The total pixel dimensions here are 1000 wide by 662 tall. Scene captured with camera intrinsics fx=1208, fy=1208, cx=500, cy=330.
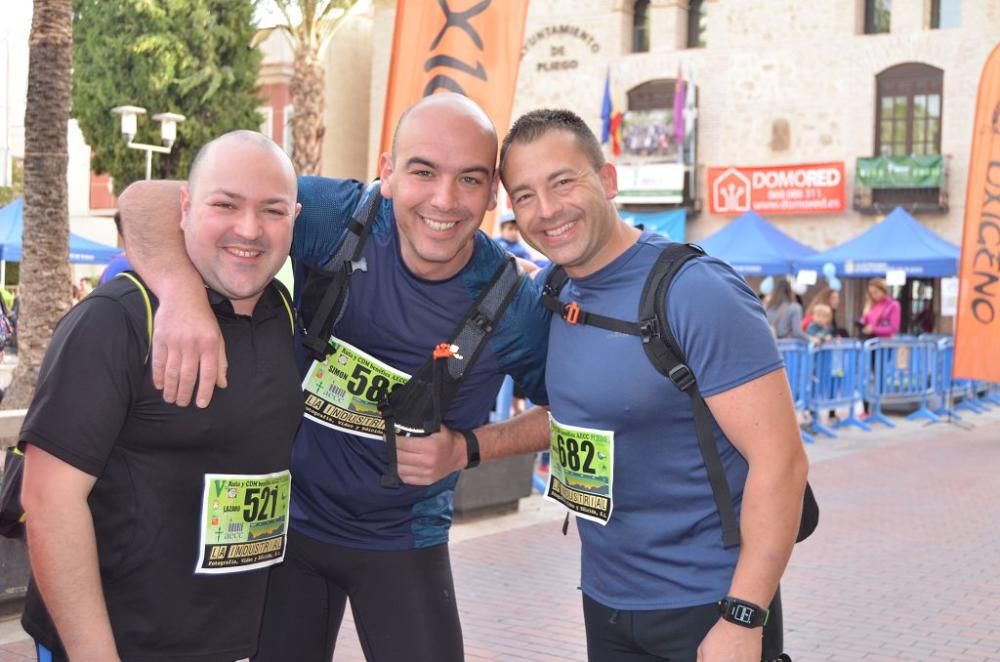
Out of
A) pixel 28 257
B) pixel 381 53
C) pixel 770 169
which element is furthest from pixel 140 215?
pixel 381 53

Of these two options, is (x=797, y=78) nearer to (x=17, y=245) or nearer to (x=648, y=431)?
(x=17, y=245)

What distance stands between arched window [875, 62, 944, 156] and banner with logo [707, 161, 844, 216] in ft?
4.67

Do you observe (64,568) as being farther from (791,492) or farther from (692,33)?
(692,33)

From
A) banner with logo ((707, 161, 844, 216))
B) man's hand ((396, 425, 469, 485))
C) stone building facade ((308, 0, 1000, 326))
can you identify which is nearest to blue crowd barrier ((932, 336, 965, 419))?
stone building facade ((308, 0, 1000, 326))

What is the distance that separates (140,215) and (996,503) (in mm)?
9280

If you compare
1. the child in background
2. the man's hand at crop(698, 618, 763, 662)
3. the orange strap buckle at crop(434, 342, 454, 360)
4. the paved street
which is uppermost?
the orange strap buckle at crop(434, 342, 454, 360)

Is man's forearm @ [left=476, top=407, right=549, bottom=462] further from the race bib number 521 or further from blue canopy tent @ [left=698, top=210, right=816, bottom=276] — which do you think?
blue canopy tent @ [left=698, top=210, right=816, bottom=276]

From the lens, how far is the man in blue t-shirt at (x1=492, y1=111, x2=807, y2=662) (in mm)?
2465

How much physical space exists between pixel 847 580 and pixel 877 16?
25.2m

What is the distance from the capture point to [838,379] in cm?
1534

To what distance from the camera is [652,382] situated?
99.9 inches

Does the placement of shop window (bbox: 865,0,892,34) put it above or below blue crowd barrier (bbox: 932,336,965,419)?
above

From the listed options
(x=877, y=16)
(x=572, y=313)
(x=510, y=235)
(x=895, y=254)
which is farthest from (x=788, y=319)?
(x=877, y=16)

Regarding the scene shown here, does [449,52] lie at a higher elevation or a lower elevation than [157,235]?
higher
